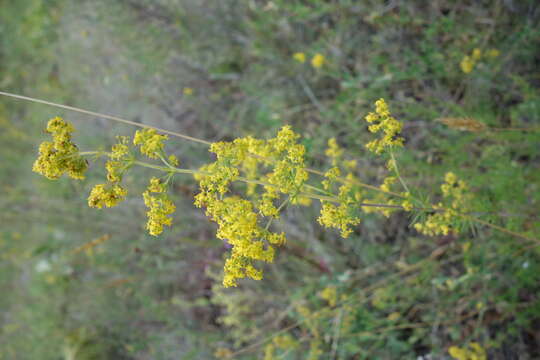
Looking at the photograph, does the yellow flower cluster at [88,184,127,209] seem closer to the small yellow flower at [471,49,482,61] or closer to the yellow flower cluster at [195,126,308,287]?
the yellow flower cluster at [195,126,308,287]

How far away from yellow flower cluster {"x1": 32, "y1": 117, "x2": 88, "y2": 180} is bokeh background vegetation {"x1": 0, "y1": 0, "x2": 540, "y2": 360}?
1.53 m

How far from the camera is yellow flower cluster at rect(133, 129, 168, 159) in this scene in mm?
1544

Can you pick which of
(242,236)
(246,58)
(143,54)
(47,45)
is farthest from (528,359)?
(47,45)

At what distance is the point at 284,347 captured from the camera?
113 inches

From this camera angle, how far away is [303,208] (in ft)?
12.2

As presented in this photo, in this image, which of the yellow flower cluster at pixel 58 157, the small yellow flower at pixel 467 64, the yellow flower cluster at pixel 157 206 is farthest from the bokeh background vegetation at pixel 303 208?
the yellow flower cluster at pixel 58 157

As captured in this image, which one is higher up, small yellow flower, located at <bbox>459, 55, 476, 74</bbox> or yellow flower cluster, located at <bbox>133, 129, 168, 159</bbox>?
small yellow flower, located at <bbox>459, 55, 476, 74</bbox>

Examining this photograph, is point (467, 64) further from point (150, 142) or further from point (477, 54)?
point (150, 142)

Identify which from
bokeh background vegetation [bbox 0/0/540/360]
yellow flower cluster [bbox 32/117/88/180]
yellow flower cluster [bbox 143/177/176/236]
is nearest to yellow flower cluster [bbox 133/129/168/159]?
yellow flower cluster [bbox 143/177/176/236]

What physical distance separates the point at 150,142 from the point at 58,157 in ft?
0.97

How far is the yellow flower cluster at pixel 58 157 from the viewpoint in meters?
1.47

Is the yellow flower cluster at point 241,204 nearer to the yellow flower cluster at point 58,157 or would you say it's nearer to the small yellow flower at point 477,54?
the yellow flower cluster at point 58,157

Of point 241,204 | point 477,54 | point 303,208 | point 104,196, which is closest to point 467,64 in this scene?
point 477,54

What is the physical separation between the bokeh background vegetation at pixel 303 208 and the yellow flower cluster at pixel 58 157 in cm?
153
